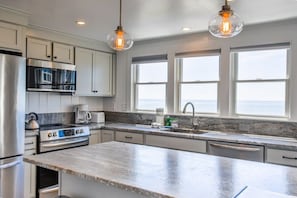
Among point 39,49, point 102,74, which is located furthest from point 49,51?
point 102,74

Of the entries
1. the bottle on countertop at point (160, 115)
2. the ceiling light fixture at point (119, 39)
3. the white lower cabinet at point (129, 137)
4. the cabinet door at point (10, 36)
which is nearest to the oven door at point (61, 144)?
the white lower cabinet at point (129, 137)

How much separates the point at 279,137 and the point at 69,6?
2.88 m

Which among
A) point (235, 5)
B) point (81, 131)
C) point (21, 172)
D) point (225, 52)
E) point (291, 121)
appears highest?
point (235, 5)

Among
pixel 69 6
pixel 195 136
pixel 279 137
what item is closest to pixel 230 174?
pixel 195 136

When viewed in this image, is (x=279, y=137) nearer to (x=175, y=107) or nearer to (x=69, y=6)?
(x=175, y=107)

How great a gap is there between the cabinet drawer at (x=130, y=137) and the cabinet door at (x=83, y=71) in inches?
37.8

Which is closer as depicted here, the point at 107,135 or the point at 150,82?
the point at 107,135

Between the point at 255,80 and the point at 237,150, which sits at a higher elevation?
the point at 255,80

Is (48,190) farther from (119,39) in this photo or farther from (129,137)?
(119,39)

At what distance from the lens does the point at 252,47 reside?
11.3 ft

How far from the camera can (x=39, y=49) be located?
11.8ft

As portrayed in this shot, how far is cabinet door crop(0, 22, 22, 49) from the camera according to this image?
2.94 metres

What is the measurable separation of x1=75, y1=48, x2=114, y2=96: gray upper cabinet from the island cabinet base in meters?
2.35

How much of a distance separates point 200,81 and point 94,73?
5.91 ft
